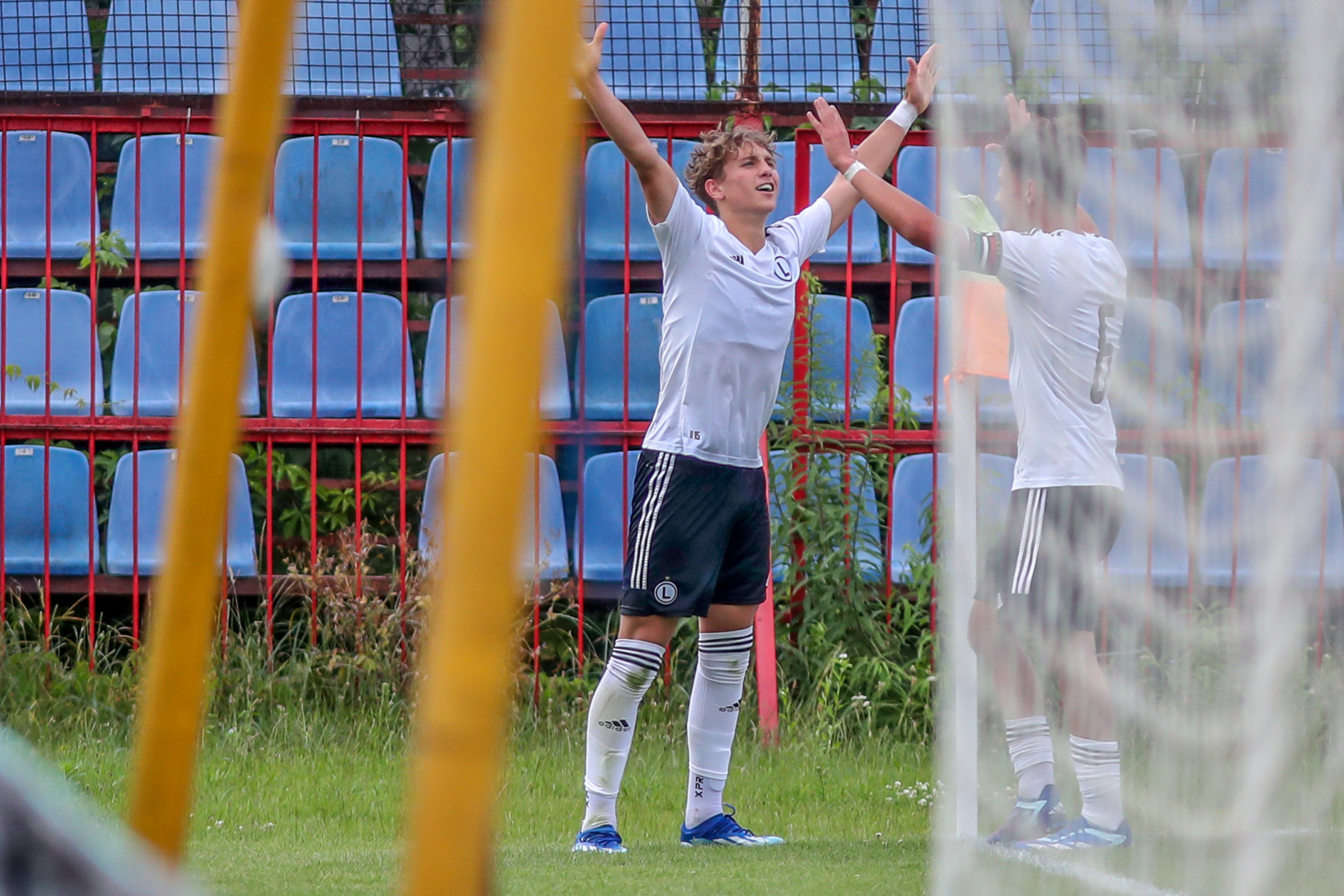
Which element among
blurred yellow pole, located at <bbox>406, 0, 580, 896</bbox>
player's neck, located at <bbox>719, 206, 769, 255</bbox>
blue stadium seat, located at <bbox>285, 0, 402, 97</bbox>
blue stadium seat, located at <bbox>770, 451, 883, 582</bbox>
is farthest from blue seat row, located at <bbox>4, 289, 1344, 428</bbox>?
blurred yellow pole, located at <bbox>406, 0, 580, 896</bbox>

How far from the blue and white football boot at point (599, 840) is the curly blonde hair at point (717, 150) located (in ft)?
5.69

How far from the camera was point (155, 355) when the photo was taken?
6.41m

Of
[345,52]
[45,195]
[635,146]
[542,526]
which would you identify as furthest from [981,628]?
[345,52]

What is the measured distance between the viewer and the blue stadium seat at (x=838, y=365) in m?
5.82

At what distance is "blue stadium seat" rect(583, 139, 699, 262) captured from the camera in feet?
21.8

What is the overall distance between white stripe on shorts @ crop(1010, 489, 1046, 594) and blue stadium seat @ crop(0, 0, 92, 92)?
6.63 m

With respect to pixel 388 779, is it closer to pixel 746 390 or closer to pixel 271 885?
pixel 271 885

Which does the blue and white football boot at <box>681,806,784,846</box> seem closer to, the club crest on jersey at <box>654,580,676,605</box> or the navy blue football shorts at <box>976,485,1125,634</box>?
the club crest on jersey at <box>654,580,676,605</box>

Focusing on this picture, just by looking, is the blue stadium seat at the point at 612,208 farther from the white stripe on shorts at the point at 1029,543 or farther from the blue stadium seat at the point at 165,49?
the white stripe on shorts at the point at 1029,543

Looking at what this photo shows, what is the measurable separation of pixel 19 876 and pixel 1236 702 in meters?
1.59

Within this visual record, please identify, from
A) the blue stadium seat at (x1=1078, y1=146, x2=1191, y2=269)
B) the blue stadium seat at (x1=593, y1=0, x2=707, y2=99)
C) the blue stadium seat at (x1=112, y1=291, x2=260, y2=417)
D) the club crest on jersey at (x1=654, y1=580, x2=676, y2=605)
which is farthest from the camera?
the blue stadium seat at (x1=593, y1=0, x2=707, y2=99)

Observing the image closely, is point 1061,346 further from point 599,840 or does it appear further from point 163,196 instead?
point 163,196

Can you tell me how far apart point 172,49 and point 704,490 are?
17.8 feet

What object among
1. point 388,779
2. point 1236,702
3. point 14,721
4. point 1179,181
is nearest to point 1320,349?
point 1179,181
